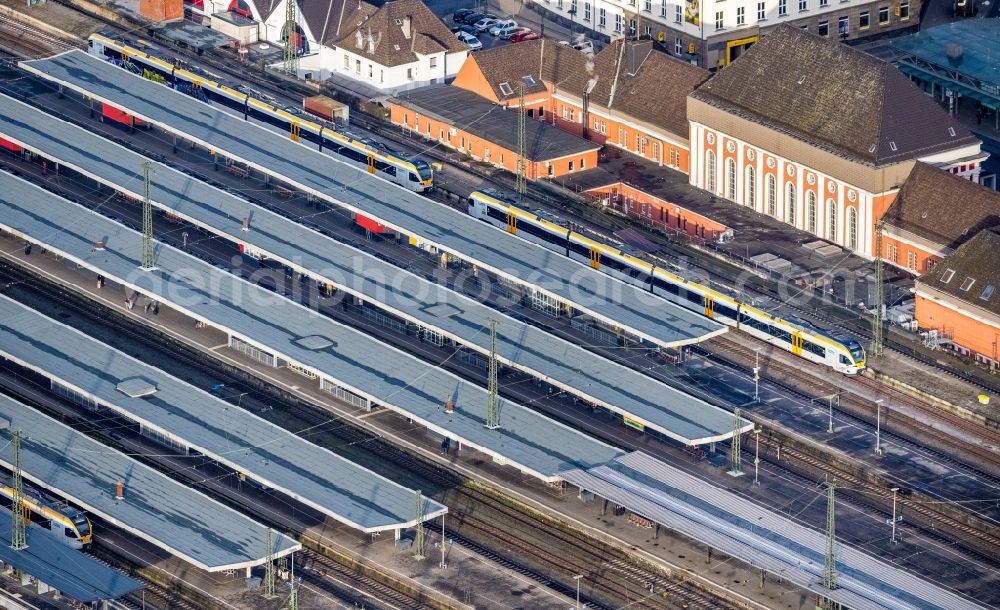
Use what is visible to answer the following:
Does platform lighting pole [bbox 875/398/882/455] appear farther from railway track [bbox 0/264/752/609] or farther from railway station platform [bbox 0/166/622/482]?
railway track [bbox 0/264/752/609]

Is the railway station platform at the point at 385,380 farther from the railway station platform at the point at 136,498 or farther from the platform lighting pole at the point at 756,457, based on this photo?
the railway station platform at the point at 136,498

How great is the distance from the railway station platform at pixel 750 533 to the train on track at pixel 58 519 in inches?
1244

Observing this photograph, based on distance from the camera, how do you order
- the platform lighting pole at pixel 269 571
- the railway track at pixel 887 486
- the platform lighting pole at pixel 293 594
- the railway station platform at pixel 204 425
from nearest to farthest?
the platform lighting pole at pixel 293 594
the platform lighting pole at pixel 269 571
the railway station platform at pixel 204 425
the railway track at pixel 887 486

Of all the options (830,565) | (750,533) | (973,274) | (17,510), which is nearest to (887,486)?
(750,533)

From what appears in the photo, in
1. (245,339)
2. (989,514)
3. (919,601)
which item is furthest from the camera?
(245,339)

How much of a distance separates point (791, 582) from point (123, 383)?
50.1 metres

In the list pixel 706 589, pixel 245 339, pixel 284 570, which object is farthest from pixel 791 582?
pixel 245 339

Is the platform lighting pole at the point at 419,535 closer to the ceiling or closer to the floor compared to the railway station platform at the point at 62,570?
closer to the floor

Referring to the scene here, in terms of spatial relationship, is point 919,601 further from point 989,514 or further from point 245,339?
point 245,339

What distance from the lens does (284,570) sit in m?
168

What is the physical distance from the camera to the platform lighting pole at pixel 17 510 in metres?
167

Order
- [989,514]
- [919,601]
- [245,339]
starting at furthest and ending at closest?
[245,339], [989,514], [919,601]

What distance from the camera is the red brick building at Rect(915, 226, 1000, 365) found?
192 metres

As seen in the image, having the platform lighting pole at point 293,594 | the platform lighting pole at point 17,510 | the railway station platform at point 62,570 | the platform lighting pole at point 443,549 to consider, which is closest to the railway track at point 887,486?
the platform lighting pole at point 443,549
